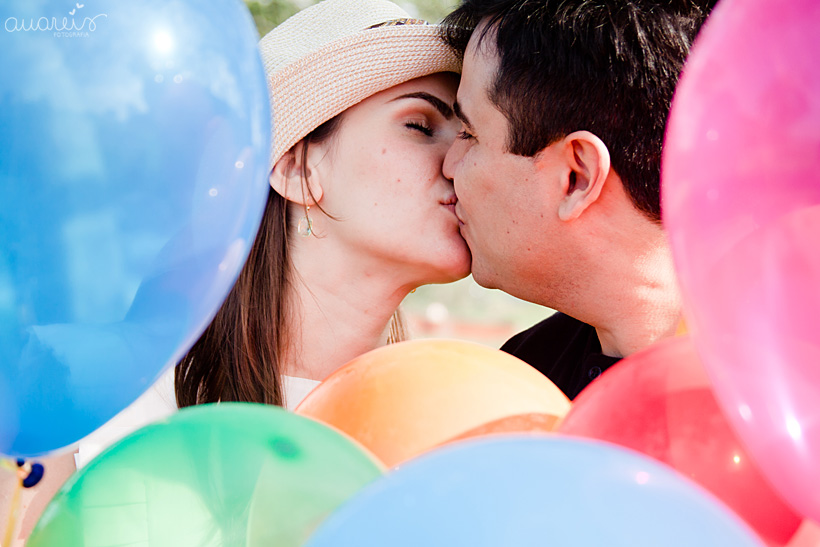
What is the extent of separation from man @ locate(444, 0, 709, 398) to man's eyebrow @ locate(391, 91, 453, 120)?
206mm

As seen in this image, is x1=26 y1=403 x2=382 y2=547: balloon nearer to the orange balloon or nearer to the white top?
the orange balloon

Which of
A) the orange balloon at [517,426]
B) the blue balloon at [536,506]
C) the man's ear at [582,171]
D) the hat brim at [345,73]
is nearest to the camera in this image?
the blue balloon at [536,506]

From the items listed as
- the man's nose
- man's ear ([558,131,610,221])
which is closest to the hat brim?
the man's nose

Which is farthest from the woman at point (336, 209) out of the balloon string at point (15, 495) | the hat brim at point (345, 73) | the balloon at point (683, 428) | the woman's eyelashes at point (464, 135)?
the balloon at point (683, 428)

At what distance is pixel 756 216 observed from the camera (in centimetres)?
80

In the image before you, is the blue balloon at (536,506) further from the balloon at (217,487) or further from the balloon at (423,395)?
the balloon at (423,395)

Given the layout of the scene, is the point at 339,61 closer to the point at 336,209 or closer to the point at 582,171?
the point at 336,209

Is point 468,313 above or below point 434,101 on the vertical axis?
below

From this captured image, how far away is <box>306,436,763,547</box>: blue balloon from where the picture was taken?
26.7 inches

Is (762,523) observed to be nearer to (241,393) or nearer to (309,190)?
(241,393)

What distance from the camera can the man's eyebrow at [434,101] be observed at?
2.29 meters

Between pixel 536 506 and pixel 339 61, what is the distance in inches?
66.6

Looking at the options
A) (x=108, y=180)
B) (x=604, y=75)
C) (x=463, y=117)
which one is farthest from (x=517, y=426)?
(x=463, y=117)

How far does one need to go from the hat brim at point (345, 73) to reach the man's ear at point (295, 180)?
0.21ft
